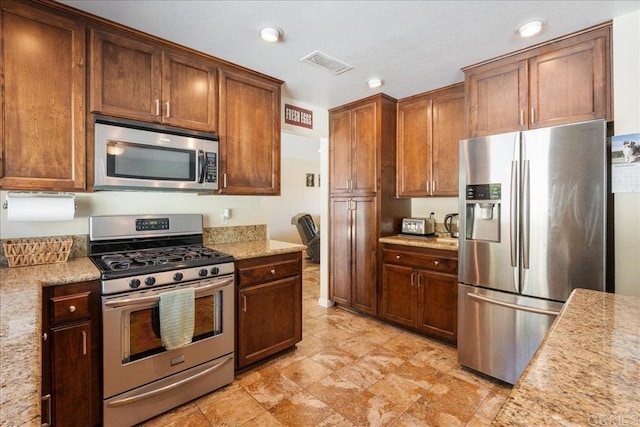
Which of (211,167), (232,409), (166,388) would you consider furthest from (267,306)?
(211,167)

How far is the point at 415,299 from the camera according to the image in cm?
302

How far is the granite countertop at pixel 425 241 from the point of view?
2.75 meters

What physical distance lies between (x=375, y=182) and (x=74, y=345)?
2722mm

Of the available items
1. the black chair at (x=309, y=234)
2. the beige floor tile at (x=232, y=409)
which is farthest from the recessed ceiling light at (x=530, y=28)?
the black chair at (x=309, y=234)

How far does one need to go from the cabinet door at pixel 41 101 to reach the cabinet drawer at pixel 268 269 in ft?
3.83

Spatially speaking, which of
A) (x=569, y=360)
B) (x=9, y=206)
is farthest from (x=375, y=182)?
(x=9, y=206)

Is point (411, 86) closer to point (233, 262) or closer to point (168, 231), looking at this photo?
point (233, 262)

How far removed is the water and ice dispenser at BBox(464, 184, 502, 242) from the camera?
2.25m

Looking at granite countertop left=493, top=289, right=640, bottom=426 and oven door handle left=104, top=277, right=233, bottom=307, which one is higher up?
granite countertop left=493, top=289, right=640, bottom=426

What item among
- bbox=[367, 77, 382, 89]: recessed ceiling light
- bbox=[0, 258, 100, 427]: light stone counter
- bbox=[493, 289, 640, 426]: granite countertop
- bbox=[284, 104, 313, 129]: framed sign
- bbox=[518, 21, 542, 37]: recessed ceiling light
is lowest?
bbox=[493, 289, 640, 426]: granite countertop

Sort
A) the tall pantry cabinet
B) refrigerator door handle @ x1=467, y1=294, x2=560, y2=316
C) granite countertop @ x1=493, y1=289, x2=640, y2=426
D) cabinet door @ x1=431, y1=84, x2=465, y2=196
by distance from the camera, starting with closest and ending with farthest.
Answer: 1. granite countertop @ x1=493, y1=289, x2=640, y2=426
2. refrigerator door handle @ x1=467, y1=294, x2=560, y2=316
3. cabinet door @ x1=431, y1=84, x2=465, y2=196
4. the tall pantry cabinet

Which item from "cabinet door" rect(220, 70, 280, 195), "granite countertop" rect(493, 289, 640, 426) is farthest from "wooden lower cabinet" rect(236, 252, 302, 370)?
"granite countertop" rect(493, 289, 640, 426)

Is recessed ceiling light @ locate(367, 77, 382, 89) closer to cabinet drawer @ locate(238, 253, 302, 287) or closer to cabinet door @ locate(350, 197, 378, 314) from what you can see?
cabinet door @ locate(350, 197, 378, 314)

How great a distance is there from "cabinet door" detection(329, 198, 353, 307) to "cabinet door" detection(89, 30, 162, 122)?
83.7 inches
